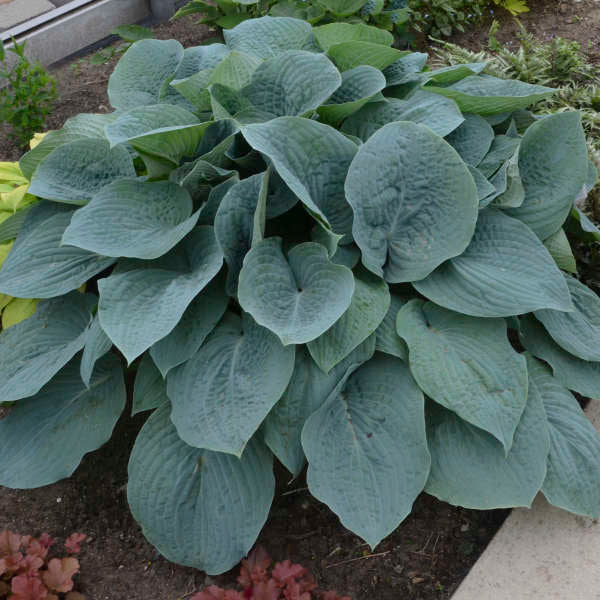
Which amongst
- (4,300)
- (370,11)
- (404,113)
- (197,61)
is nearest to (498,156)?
(404,113)

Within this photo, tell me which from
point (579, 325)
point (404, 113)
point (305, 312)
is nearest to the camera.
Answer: point (305, 312)

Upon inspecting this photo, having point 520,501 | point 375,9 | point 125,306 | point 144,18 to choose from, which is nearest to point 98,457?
point 125,306

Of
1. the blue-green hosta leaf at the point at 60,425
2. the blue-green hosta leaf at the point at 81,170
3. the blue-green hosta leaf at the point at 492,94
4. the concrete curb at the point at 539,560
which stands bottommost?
the concrete curb at the point at 539,560

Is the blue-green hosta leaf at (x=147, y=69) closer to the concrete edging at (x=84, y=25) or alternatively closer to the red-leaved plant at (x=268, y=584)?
the red-leaved plant at (x=268, y=584)

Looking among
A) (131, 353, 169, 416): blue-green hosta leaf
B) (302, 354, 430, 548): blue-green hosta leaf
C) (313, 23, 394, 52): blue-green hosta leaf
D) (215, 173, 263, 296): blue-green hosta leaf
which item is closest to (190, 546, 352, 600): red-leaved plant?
(302, 354, 430, 548): blue-green hosta leaf

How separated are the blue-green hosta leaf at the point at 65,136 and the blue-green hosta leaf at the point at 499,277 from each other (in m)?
1.13

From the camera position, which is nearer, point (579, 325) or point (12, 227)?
point (579, 325)

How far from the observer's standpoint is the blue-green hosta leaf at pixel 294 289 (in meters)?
1.44

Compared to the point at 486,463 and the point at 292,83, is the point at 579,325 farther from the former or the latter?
the point at 292,83

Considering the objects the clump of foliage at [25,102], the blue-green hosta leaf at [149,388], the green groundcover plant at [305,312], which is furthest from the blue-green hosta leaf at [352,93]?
the clump of foliage at [25,102]

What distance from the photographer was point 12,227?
6.72 ft

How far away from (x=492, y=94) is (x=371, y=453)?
119 centimetres

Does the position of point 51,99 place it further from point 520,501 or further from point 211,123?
point 520,501

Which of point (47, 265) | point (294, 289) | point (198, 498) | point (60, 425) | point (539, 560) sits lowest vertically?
point (539, 560)
